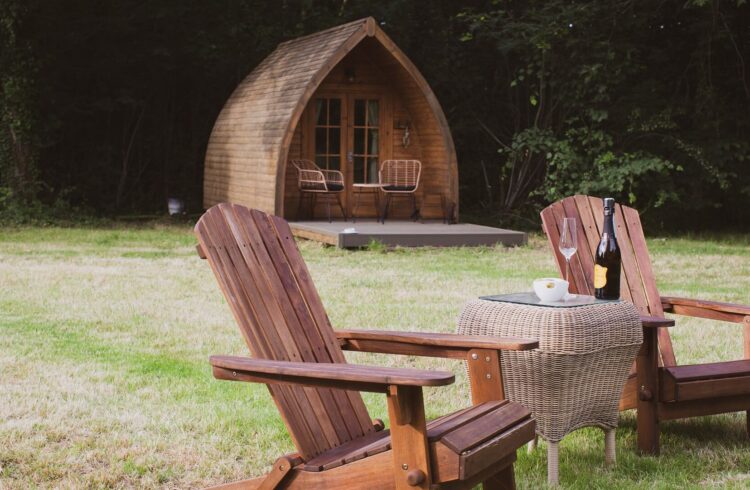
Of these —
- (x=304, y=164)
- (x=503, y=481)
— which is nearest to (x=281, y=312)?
(x=503, y=481)

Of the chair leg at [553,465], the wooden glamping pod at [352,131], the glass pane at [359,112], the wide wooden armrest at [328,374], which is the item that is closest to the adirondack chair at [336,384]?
the wide wooden armrest at [328,374]

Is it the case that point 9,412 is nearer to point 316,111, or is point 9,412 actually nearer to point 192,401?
point 192,401

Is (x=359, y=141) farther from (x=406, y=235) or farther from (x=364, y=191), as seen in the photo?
(x=406, y=235)

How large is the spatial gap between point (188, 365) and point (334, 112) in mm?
10609

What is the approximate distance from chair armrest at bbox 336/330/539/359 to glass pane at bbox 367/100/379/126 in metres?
12.5

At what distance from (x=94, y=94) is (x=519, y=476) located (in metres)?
15.8

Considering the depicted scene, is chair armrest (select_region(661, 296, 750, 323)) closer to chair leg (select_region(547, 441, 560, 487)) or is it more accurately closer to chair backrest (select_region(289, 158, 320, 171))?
chair leg (select_region(547, 441, 560, 487))

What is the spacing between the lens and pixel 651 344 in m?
4.02

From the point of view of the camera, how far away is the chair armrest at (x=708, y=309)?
14.3 feet

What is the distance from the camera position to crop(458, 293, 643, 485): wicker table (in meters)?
3.64

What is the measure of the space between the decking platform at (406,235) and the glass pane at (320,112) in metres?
2.62

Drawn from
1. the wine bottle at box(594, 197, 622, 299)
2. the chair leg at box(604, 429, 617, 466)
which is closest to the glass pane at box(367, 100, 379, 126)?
the wine bottle at box(594, 197, 622, 299)

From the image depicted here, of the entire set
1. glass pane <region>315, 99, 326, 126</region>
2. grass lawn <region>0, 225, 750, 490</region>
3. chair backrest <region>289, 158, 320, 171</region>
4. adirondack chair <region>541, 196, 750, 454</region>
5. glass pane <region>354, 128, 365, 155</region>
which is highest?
glass pane <region>315, 99, 326, 126</region>

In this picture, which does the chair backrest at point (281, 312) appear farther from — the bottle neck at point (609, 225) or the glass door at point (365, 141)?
the glass door at point (365, 141)
